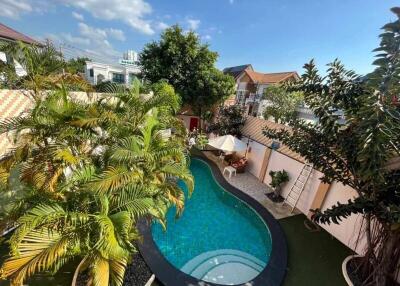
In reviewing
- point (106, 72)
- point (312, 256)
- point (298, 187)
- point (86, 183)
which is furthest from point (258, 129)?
point (106, 72)

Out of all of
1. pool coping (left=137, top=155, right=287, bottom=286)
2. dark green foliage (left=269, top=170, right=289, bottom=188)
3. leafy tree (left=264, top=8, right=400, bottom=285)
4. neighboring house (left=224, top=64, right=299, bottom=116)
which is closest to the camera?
leafy tree (left=264, top=8, right=400, bottom=285)

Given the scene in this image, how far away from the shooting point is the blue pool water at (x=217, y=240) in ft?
27.1

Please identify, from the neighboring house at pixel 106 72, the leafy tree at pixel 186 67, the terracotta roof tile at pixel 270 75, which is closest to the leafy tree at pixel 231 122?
the leafy tree at pixel 186 67

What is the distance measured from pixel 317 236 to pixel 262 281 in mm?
4167

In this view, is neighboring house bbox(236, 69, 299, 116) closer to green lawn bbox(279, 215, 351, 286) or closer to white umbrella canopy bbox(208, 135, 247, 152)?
white umbrella canopy bbox(208, 135, 247, 152)

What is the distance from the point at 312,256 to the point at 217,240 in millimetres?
3887

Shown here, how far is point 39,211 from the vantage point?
398 centimetres

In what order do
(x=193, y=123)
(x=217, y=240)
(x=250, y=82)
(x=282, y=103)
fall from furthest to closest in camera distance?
(x=250, y=82) < (x=193, y=123) < (x=282, y=103) < (x=217, y=240)

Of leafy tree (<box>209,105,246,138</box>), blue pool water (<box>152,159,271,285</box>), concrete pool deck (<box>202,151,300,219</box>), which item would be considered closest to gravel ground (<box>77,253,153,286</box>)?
blue pool water (<box>152,159,271,285</box>)

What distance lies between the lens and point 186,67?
20.6 metres

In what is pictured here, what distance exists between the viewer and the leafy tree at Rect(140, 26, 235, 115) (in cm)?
2012

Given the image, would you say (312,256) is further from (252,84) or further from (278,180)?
(252,84)

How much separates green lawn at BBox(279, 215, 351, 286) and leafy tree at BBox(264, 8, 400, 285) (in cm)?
121

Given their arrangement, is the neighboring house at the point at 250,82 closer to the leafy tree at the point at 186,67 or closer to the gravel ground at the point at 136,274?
the leafy tree at the point at 186,67
